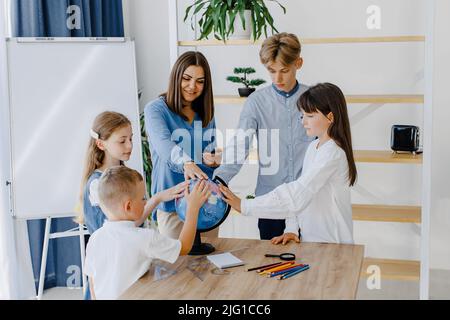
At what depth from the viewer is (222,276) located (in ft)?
6.14

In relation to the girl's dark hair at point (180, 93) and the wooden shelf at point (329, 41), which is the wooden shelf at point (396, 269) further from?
the girl's dark hair at point (180, 93)

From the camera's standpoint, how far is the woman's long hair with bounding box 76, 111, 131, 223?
2.33 metres

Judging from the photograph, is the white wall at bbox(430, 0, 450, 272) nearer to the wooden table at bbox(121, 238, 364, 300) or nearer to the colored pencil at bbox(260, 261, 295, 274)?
the wooden table at bbox(121, 238, 364, 300)

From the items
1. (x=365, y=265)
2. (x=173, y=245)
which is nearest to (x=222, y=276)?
(x=173, y=245)

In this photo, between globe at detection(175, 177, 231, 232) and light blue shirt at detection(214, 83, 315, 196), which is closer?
globe at detection(175, 177, 231, 232)

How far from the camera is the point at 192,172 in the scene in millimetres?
2168

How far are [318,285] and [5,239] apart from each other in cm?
199

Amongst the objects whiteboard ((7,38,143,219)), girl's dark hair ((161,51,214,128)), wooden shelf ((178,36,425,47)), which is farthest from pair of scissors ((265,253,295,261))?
whiteboard ((7,38,143,219))

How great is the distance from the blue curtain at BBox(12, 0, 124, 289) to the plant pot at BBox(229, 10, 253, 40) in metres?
0.91

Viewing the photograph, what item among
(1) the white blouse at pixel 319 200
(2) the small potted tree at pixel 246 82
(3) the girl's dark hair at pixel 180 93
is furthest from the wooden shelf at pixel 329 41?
(1) the white blouse at pixel 319 200

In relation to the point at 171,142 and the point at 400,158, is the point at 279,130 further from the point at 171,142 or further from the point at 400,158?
the point at 400,158

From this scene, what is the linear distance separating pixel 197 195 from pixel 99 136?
0.60 meters
